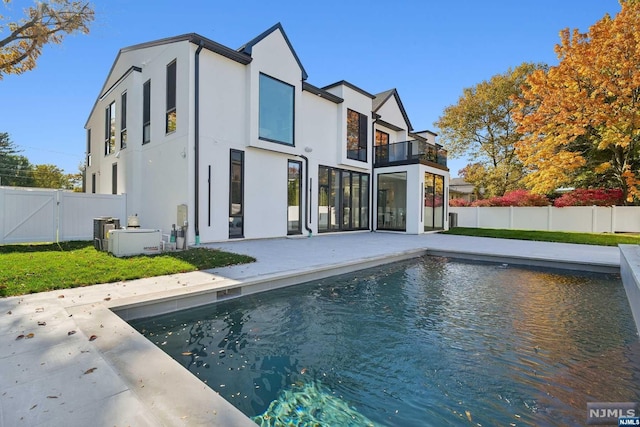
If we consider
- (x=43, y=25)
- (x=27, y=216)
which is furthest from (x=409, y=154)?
(x=43, y=25)

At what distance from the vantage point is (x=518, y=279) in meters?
6.58

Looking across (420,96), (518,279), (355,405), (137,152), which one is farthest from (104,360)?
(420,96)

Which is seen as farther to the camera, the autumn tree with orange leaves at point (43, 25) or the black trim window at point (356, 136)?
the black trim window at point (356, 136)

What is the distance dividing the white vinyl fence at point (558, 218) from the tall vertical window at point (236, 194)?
48.5ft

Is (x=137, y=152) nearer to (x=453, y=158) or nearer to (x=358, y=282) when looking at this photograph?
(x=358, y=282)

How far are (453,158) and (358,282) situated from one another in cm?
2214

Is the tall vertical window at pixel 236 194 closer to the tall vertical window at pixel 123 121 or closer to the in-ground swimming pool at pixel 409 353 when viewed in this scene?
the in-ground swimming pool at pixel 409 353

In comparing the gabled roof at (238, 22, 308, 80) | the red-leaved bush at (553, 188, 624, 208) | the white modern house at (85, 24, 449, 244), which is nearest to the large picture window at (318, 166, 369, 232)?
the white modern house at (85, 24, 449, 244)

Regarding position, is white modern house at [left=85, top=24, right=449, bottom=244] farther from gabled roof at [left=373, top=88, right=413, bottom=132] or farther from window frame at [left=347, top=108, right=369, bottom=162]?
gabled roof at [left=373, top=88, right=413, bottom=132]

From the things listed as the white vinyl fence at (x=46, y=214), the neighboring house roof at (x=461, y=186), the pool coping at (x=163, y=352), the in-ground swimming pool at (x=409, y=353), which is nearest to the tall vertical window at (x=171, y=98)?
the white vinyl fence at (x=46, y=214)

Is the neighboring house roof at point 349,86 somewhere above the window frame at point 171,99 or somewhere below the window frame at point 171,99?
above

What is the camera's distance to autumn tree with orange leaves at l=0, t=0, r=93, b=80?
10.5 meters

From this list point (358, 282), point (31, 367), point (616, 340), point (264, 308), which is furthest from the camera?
point (358, 282)

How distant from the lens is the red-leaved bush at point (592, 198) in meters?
17.0
